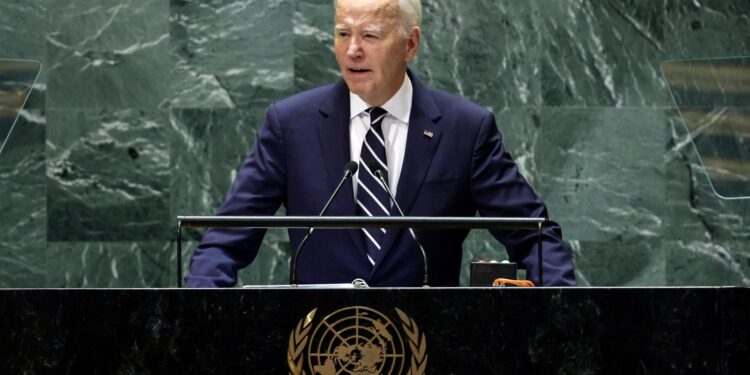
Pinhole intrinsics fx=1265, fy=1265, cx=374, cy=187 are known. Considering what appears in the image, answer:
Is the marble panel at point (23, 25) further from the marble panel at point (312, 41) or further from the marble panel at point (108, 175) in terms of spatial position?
the marble panel at point (312, 41)

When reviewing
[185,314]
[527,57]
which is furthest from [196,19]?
[185,314]

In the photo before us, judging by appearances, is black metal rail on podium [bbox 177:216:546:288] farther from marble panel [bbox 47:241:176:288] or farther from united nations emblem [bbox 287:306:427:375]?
marble panel [bbox 47:241:176:288]

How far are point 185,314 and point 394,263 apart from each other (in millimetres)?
1444

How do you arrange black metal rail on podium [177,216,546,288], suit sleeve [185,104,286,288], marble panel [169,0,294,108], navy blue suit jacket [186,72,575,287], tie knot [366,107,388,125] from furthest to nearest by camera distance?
marble panel [169,0,294,108] → tie knot [366,107,388,125] → navy blue suit jacket [186,72,575,287] → suit sleeve [185,104,286,288] → black metal rail on podium [177,216,546,288]

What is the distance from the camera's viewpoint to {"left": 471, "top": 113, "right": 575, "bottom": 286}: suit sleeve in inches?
152

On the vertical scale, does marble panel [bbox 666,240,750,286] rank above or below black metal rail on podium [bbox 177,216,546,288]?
below

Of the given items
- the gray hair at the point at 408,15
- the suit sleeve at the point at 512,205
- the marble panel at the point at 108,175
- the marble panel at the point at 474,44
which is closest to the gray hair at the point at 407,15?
the gray hair at the point at 408,15

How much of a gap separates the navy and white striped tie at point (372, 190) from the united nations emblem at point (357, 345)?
136cm

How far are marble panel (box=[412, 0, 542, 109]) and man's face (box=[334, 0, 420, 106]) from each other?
2.15 meters

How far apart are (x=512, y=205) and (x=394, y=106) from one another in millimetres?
532

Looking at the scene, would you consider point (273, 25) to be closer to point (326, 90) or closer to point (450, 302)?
point (326, 90)

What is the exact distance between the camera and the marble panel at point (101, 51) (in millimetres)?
6391

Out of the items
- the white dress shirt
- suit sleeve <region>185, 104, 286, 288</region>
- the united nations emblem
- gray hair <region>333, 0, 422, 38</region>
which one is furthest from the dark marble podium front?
gray hair <region>333, 0, 422, 38</region>

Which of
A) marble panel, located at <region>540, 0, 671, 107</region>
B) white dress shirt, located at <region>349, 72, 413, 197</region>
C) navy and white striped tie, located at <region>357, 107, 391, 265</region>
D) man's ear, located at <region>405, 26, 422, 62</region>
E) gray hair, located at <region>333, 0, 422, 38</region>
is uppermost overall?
marble panel, located at <region>540, 0, 671, 107</region>
